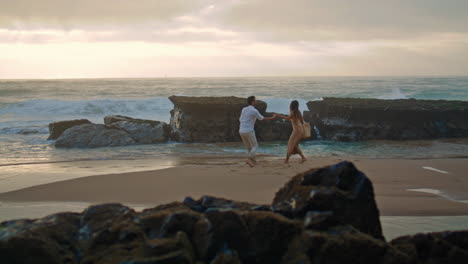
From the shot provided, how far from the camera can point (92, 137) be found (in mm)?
13703

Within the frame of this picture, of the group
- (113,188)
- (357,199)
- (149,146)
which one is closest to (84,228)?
(357,199)

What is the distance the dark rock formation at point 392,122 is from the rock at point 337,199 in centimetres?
1136

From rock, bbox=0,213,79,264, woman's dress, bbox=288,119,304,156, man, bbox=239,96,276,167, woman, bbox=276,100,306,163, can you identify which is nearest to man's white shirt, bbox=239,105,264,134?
man, bbox=239,96,276,167

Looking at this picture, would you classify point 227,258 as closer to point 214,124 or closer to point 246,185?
point 246,185

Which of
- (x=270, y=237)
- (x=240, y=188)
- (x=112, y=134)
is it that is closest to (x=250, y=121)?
(x=240, y=188)

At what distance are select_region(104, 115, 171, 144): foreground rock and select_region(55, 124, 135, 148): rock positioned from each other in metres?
0.34

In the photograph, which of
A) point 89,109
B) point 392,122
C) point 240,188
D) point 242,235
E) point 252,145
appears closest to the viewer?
point 242,235

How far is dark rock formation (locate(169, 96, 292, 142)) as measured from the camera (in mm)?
14859

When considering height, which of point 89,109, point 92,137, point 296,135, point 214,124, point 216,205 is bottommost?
point 89,109

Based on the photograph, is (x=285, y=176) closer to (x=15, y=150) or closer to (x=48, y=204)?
(x=48, y=204)

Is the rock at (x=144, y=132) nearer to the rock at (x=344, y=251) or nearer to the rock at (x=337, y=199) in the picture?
the rock at (x=337, y=199)

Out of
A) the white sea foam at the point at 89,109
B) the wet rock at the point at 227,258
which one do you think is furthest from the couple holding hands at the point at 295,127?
the white sea foam at the point at 89,109

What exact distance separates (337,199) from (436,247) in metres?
0.90

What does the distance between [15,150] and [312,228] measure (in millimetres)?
11970
